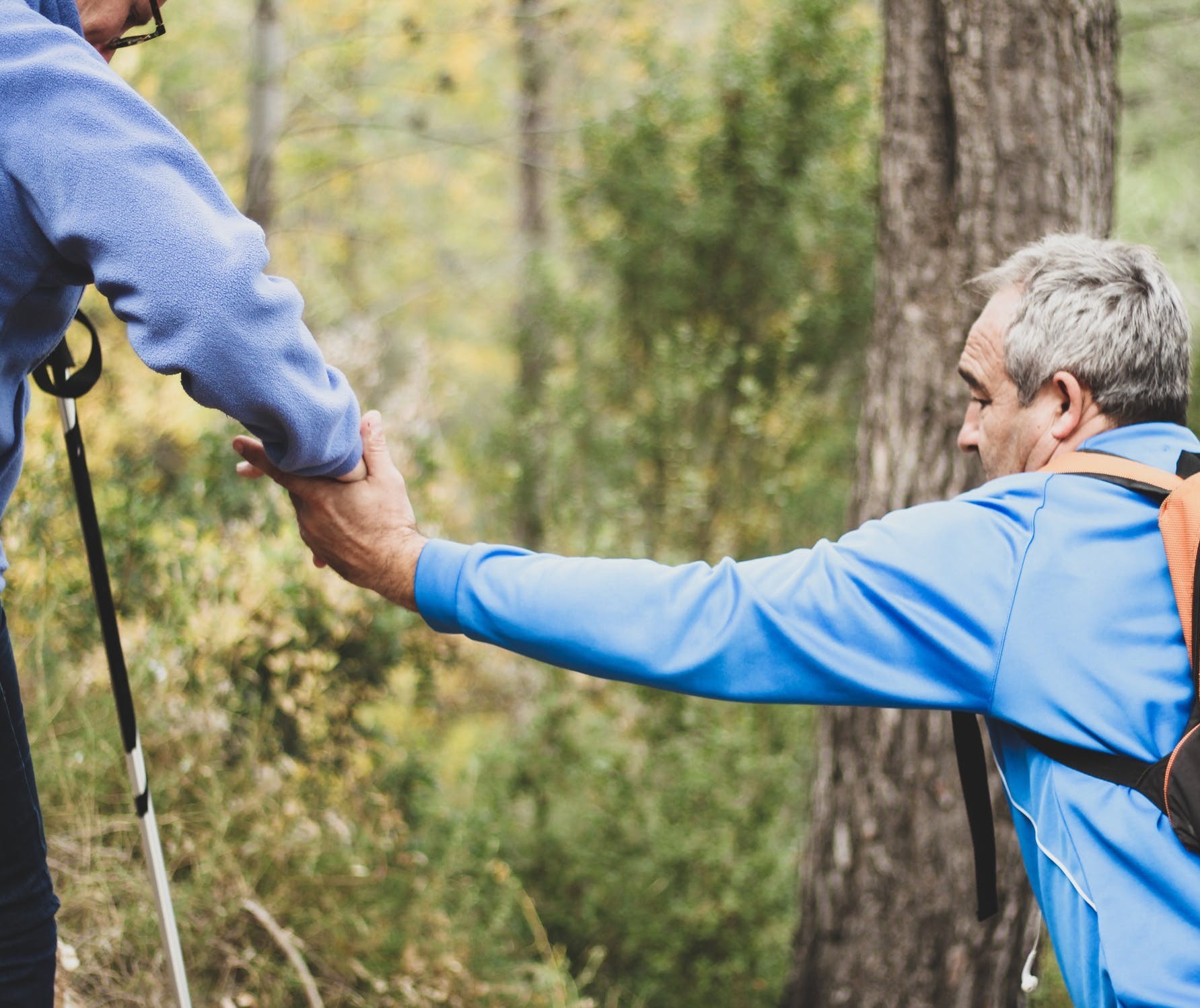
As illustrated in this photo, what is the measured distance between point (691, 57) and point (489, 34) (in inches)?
144

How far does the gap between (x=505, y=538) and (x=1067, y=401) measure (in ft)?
15.6

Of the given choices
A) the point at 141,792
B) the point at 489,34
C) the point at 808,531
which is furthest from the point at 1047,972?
the point at 489,34

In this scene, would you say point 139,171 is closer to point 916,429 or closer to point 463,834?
point 916,429

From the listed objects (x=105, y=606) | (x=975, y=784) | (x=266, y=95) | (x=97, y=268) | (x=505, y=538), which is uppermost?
(x=266, y=95)

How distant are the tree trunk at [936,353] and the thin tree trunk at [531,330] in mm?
2121

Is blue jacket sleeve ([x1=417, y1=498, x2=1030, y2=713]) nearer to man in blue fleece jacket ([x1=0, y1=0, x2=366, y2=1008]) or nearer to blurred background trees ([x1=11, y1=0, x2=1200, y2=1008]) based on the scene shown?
man in blue fleece jacket ([x1=0, y1=0, x2=366, y2=1008])

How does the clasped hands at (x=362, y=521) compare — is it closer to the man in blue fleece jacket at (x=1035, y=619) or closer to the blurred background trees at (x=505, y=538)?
the man in blue fleece jacket at (x=1035, y=619)

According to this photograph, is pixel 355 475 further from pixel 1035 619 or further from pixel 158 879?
pixel 1035 619

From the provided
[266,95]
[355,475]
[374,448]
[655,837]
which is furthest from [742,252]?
[355,475]

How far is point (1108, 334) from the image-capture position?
183 centimetres

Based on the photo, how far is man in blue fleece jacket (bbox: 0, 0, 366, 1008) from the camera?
1.42 m

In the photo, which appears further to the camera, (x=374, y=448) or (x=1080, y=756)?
(x=374, y=448)

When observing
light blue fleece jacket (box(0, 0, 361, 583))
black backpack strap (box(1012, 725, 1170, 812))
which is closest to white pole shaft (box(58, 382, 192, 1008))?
light blue fleece jacket (box(0, 0, 361, 583))

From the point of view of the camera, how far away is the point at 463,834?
395 centimetres
